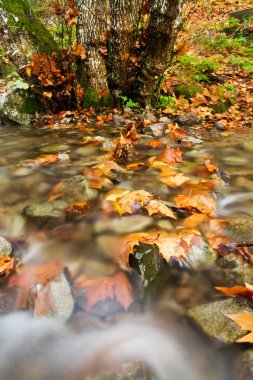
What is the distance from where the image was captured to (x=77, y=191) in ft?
9.15

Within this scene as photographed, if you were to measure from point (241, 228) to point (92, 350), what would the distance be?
1.34m

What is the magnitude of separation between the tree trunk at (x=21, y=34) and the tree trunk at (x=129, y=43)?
73 cm

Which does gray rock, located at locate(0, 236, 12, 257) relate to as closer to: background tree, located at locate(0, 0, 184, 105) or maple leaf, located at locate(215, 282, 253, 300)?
maple leaf, located at locate(215, 282, 253, 300)

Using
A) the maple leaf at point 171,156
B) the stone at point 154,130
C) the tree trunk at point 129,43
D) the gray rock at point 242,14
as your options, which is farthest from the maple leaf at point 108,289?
the gray rock at point 242,14

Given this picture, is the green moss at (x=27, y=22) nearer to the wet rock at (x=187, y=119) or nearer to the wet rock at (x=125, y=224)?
the wet rock at (x=187, y=119)

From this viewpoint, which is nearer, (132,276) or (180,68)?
(132,276)

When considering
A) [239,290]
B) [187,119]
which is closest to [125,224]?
[239,290]

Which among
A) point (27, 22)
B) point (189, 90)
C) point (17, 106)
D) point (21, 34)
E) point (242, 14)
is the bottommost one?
point (17, 106)

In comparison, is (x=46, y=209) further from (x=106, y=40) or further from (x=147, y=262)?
(x=106, y=40)

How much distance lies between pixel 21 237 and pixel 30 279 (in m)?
0.45

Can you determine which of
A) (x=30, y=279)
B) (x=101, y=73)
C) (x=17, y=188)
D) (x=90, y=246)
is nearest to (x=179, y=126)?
(x=101, y=73)

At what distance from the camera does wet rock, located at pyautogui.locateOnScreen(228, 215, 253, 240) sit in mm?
2262

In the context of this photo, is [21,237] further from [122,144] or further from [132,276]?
[122,144]

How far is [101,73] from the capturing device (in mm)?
5660
